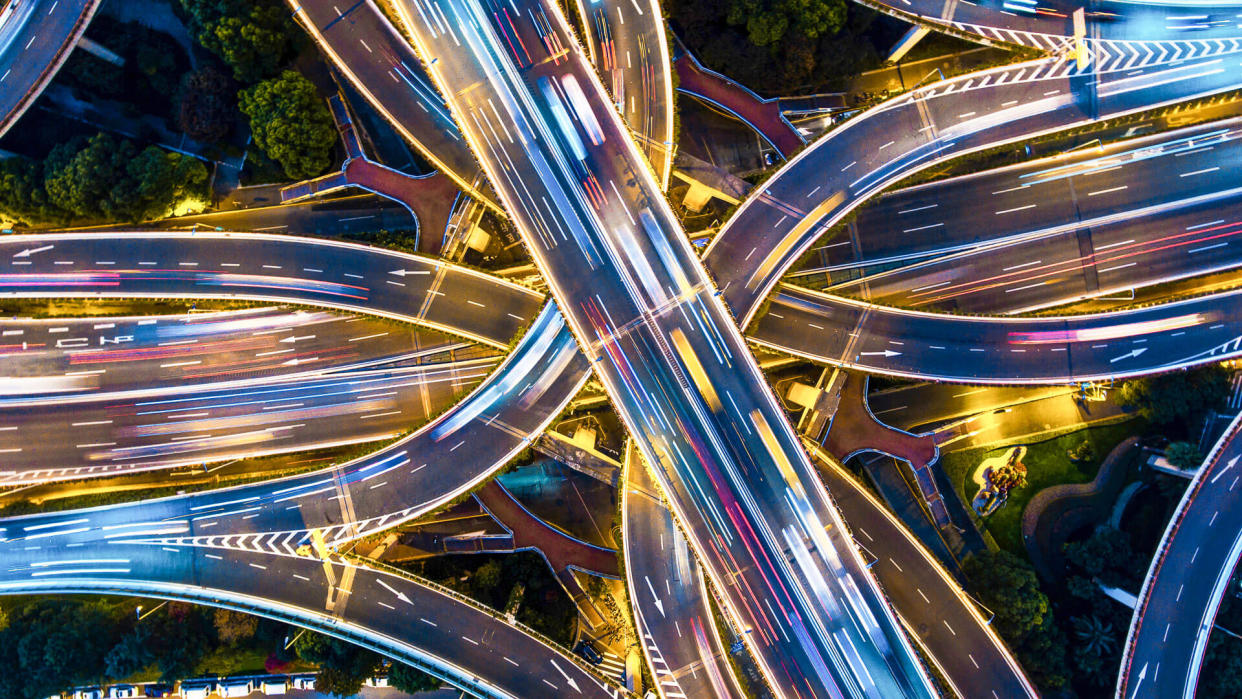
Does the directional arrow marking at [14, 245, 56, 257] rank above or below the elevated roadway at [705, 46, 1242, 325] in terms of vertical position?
above

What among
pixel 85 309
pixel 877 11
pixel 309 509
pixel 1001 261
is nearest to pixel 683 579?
pixel 309 509

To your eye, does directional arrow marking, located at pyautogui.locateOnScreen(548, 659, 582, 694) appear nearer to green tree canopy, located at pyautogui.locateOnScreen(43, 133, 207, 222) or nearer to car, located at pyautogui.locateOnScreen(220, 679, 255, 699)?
car, located at pyautogui.locateOnScreen(220, 679, 255, 699)

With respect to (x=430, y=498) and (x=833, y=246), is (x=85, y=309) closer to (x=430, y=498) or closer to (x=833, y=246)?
(x=430, y=498)

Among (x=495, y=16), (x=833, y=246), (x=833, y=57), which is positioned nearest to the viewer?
(x=495, y=16)

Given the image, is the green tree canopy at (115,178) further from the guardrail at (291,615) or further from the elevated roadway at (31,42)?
the guardrail at (291,615)

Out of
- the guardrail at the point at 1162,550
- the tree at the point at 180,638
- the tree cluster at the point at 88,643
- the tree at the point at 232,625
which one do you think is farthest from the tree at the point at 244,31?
the guardrail at the point at 1162,550

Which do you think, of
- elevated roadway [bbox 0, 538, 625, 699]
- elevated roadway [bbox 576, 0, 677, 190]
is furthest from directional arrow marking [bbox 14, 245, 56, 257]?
elevated roadway [bbox 576, 0, 677, 190]
